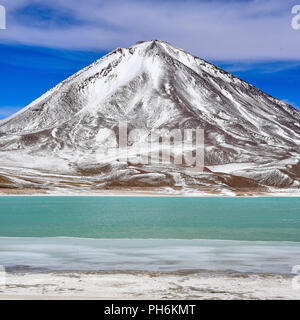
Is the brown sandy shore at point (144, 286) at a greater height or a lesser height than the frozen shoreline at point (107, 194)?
lesser

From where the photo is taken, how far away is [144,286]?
18.0m

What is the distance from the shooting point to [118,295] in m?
16.4

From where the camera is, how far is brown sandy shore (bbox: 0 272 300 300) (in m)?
16.3

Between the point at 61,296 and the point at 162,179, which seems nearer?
the point at 61,296

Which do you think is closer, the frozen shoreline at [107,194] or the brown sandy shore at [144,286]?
A: the brown sandy shore at [144,286]

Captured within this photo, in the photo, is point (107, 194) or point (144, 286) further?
point (107, 194)

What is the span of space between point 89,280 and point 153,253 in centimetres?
827

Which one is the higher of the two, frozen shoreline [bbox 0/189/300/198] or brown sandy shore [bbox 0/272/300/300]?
frozen shoreline [bbox 0/189/300/198]

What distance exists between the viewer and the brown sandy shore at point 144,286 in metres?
16.3

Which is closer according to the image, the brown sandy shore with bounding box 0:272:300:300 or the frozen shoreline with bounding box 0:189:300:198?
the brown sandy shore with bounding box 0:272:300:300

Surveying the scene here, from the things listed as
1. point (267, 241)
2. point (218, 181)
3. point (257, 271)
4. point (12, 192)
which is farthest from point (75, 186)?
point (257, 271)

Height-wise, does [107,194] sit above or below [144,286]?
above
